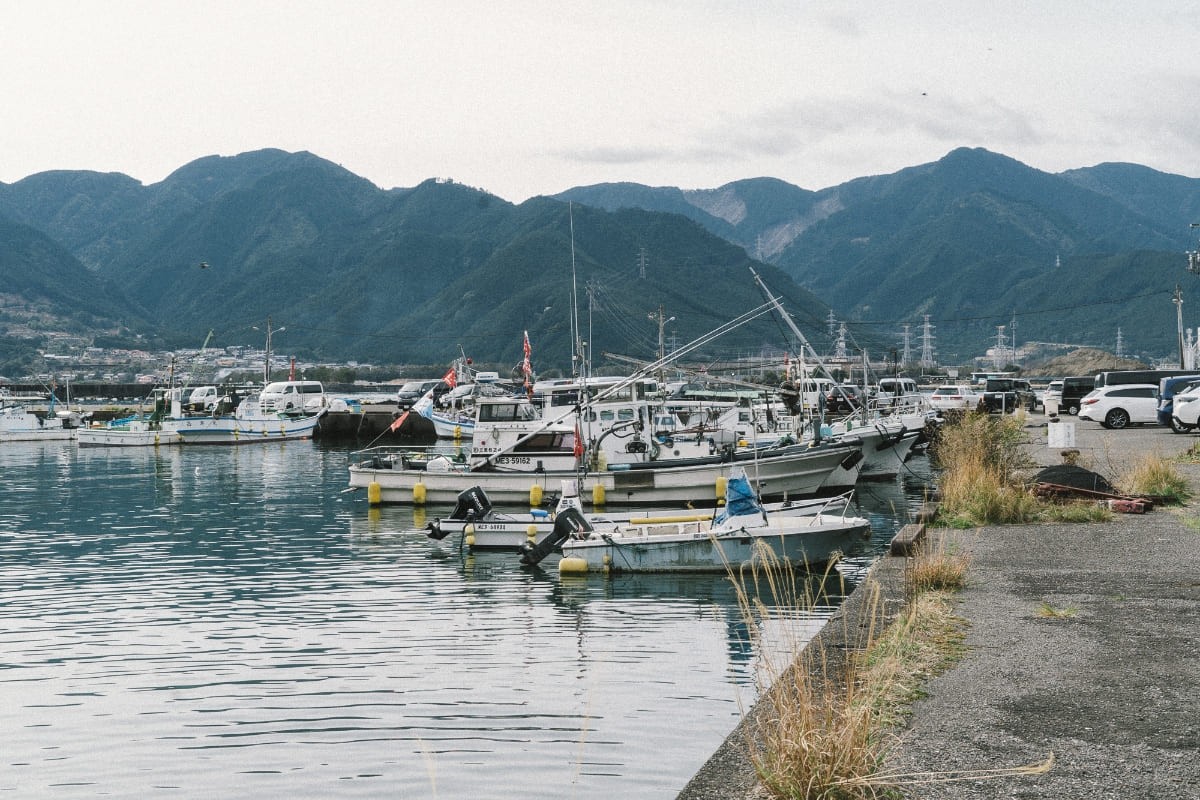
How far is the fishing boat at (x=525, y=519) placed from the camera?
22.6m

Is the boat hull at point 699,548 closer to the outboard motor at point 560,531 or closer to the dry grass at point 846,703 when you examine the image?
the outboard motor at point 560,531

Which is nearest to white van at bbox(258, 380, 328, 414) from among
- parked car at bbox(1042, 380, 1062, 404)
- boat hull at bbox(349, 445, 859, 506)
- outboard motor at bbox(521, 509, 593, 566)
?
parked car at bbox(1042, 380, 1062, 404)

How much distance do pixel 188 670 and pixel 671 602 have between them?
23.6 ft

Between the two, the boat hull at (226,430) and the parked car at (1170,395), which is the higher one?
the parked car at (1170,395)

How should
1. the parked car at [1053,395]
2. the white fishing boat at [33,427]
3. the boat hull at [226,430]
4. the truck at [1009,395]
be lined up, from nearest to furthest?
1. the parked car at [1053,395]
2. the boat hull at [226,430]
3. the truck at [1009,395]
4. the white fishing boat at [33,427]

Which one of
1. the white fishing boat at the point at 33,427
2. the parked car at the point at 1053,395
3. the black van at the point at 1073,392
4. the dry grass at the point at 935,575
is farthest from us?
the white fishing boat at the point at 33,427

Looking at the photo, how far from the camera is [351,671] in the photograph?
48.0 ft

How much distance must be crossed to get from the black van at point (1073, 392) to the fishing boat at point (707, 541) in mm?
45410

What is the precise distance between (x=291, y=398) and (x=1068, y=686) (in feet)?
247

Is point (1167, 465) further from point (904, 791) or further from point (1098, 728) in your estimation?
point (904, 791)

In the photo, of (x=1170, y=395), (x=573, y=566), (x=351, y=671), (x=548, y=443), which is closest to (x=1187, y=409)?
(x=1170, y=395)

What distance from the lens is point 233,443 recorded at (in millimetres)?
67438

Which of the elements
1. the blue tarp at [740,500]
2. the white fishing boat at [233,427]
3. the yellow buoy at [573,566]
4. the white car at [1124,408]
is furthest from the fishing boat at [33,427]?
the blue tarp at [740,500]

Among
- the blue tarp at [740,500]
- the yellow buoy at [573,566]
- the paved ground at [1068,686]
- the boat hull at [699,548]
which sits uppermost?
the blue tarp at [740,500]
